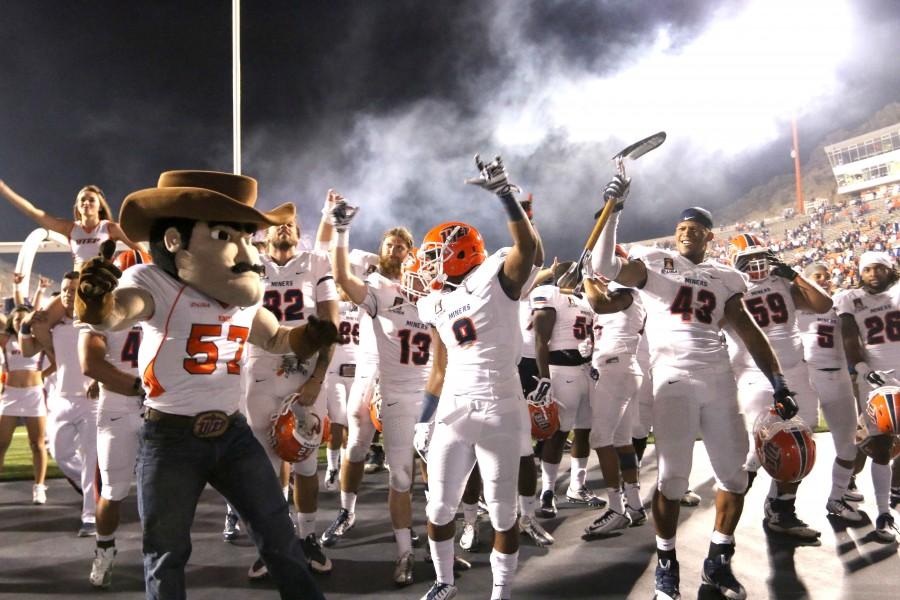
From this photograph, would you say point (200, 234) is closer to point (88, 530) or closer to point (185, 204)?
point (185, 204)

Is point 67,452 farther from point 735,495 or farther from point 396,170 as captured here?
point 396,170

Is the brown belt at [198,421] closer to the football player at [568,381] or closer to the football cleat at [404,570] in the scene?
the football cleat at [404,570]

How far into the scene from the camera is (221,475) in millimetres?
2803

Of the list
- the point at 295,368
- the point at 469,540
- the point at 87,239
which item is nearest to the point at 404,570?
the point at 469,540

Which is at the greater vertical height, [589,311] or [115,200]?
[115,200]

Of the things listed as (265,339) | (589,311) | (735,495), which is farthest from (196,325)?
(589,311)

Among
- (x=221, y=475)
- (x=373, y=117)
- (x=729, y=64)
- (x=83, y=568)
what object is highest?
(x=729, y=64)

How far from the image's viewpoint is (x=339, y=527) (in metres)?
5.50

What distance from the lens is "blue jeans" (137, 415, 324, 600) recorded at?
2576 mm

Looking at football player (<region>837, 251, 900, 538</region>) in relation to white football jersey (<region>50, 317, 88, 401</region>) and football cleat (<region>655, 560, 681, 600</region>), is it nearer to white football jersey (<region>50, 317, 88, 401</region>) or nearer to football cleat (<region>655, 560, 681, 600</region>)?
football cleat (<region>655, 560, 681, 600</region>)

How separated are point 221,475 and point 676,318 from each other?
9.33ft

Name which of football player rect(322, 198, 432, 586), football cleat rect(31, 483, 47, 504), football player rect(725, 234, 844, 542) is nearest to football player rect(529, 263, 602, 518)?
football player rect(725, 234, 844, 542)

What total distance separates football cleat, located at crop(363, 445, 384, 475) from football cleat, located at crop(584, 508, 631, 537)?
3600 millimetres

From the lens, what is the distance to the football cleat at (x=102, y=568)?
14.3 ft
